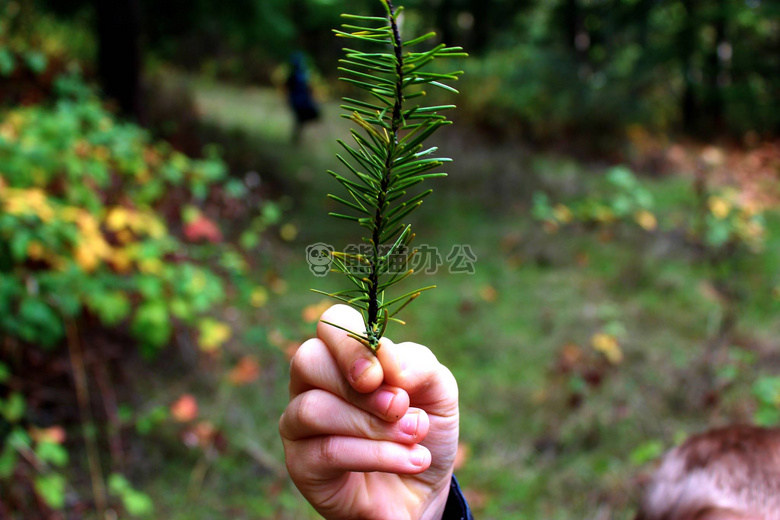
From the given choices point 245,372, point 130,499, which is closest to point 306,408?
point 130,499

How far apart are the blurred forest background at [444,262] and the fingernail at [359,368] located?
214 centimetres

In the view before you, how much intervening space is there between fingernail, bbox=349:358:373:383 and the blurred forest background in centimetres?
214

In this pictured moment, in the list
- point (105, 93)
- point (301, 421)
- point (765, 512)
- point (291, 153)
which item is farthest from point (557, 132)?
point (301, 421)

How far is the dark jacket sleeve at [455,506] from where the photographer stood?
1.11 metres

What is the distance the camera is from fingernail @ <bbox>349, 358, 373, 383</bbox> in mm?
714

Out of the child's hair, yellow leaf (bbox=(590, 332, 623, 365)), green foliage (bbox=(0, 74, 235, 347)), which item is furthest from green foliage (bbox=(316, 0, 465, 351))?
yellow leaf (bbox=(590, 332, 623, 365))

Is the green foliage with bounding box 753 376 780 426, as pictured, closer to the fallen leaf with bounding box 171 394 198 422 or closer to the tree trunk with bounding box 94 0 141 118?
the fallen leaf with bounding box 171 394 198 422

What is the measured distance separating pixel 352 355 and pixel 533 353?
12.1 ft

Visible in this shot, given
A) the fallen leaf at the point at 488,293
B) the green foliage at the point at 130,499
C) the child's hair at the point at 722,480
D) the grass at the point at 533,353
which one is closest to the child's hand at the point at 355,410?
the child's hair at the point at 722,480

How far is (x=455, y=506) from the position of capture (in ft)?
3.67

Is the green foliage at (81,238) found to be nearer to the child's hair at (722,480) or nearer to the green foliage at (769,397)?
the child's hair at (722,480)

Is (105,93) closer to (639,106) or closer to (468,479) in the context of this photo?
(468,479)

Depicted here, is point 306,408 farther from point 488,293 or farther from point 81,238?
point 488,293

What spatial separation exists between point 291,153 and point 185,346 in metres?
5.77
